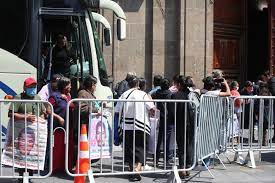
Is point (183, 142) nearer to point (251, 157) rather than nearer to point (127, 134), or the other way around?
point (127, 134)

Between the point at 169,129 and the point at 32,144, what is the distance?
2680 mm

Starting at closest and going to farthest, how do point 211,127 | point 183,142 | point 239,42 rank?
point 183,142, point 211,127, point 239,42

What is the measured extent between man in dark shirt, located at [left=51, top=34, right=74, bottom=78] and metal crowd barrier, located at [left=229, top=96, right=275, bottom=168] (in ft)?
10.8

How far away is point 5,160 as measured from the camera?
8117 millimetres

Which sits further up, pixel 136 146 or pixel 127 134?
pixel 127 134

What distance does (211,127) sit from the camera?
31.5 ft

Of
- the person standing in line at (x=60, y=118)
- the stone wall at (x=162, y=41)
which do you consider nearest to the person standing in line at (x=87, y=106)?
the person standing in line at (x=60, y=118)

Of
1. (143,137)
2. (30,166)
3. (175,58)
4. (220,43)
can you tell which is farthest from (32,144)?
(220,43)

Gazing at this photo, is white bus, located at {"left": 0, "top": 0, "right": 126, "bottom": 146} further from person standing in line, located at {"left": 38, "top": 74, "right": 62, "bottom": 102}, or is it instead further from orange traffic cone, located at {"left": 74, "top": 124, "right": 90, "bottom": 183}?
orange traffic cone, located at {"left": 74, "top": 124, "right": 90, "bottom": 183}

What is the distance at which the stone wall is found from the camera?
17.2m

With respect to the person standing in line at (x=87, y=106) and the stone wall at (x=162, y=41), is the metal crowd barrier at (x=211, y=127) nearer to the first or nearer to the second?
the person standing in line at (x=87, y=106)

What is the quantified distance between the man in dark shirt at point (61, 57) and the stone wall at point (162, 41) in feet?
20.2

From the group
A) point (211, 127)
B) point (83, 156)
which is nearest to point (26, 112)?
point (83, 156)

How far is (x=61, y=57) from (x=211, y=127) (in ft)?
10.8
